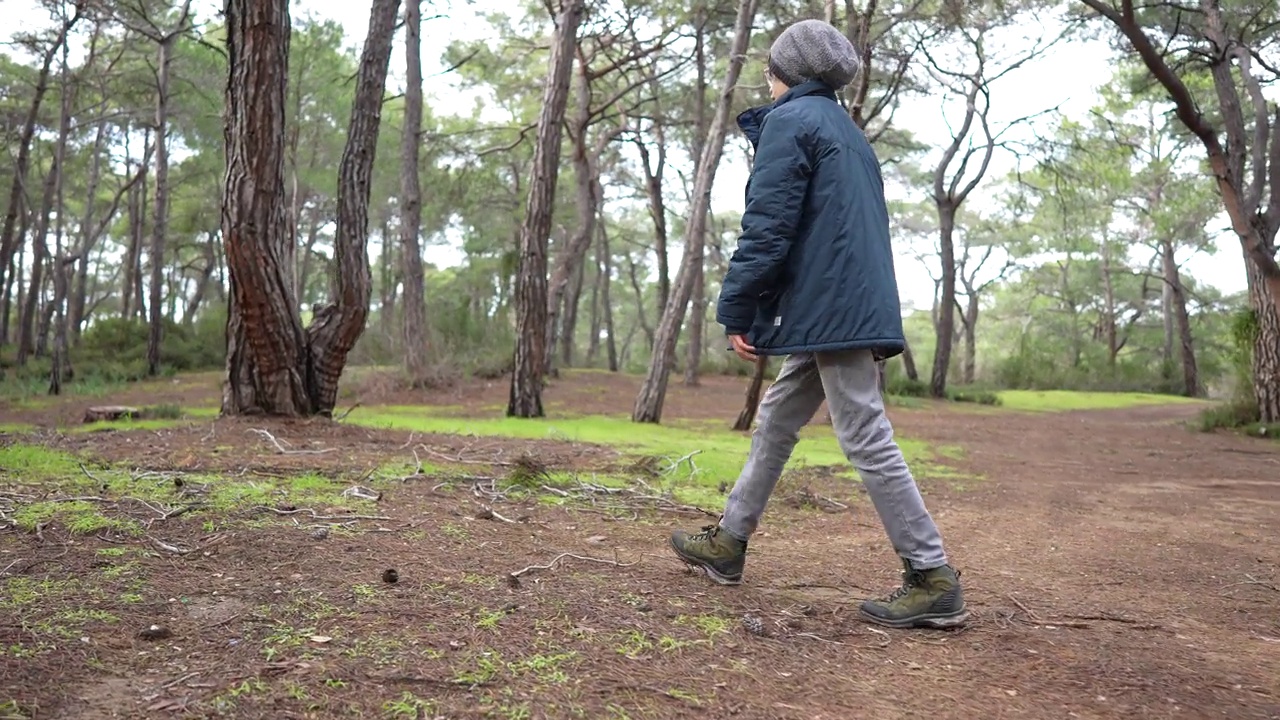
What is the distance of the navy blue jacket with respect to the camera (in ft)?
9.38

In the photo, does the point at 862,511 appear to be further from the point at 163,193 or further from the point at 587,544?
the point at 163,193

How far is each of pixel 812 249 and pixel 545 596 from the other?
1276 millimetres

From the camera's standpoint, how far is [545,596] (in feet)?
9.46

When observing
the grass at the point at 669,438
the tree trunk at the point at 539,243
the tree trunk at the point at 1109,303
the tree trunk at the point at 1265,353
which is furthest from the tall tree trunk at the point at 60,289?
the tree trunk at the point at 1109,303

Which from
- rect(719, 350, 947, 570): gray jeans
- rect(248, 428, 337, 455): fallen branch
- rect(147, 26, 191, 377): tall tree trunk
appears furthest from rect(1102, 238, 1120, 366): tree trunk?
rect(719, 350, 947, 570): gray jeans

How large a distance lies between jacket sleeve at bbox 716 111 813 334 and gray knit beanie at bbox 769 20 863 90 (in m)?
0.27

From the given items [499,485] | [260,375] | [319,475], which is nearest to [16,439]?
[260,375]

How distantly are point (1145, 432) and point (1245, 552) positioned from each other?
429 inches

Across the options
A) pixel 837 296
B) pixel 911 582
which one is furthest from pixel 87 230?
pixel 911 582

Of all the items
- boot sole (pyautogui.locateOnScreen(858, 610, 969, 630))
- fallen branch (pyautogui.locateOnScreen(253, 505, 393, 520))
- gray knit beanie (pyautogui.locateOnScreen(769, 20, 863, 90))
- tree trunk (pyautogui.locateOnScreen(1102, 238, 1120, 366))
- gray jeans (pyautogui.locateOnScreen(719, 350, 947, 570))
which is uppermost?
tree trunk (pyautogui.locateOnScreen(1102, 238, 1120, 366))

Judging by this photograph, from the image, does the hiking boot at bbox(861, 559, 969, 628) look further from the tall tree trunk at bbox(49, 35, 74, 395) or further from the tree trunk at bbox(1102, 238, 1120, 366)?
the tree trunk at bbox(1102, 238, 1120, 366)

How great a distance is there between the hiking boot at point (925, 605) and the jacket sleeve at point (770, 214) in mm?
949

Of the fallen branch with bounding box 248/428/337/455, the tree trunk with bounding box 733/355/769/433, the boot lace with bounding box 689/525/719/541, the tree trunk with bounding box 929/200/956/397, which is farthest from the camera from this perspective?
the tree trunk with bounding box 929/200/956/397

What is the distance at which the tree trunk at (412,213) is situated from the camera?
15.5 meters
